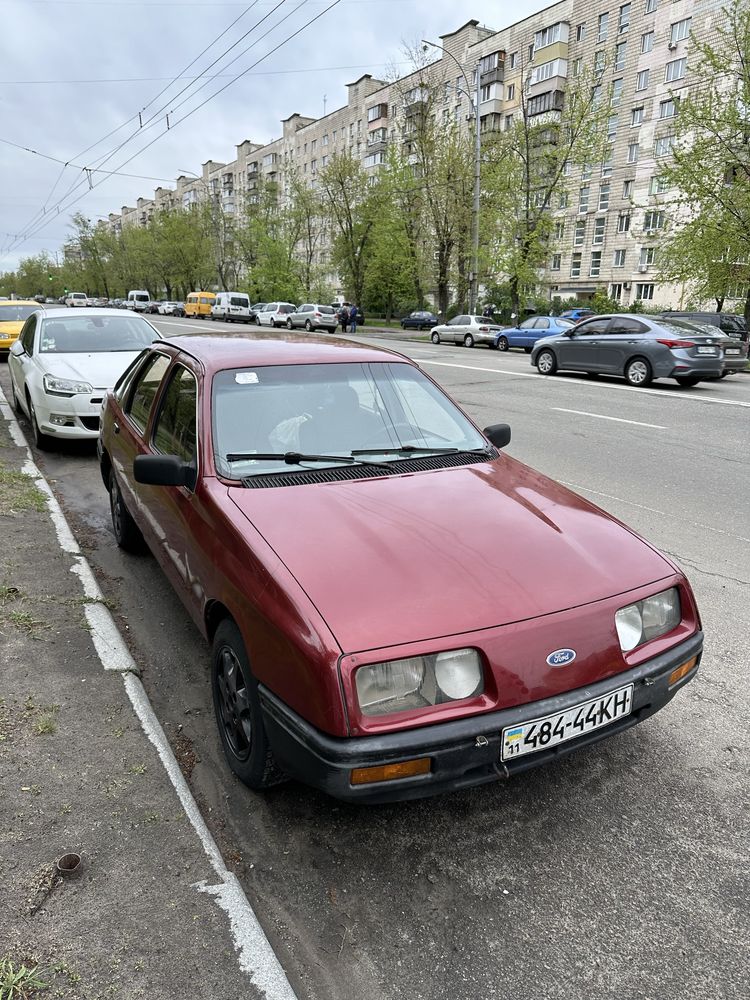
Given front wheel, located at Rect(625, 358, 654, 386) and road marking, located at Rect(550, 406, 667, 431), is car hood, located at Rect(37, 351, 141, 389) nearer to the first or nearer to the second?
road marking, located at Rect(550, 406, 667, 431)

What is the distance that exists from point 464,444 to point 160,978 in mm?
2504

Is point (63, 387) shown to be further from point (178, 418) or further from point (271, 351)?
point (271, 351)

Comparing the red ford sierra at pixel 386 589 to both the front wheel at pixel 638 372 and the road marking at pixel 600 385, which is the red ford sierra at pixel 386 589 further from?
the front wheel at pixel 638 372

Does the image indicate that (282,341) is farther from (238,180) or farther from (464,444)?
(238,180)

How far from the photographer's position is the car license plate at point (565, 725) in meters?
2.12

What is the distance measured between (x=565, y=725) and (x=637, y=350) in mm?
13909

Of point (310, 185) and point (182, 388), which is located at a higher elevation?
point (310, 185)

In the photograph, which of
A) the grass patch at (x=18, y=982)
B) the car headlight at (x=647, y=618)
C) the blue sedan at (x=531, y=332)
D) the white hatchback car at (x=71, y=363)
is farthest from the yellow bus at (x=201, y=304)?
the grass patch at (x=18, y=982)

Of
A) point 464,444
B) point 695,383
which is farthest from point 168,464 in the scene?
point 695,383

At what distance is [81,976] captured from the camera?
5.92 feet

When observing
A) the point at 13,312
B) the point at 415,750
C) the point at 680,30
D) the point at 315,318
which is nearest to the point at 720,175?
the point at 315,318

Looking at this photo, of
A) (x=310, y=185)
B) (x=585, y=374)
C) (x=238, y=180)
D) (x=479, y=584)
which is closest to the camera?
(x=479, y=584)

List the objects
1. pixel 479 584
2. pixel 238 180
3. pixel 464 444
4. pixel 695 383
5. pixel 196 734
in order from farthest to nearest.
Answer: pixel 238 180 < pixel 695 383 < pixel 464 444 < pixel 196 734 < pixel 479 584

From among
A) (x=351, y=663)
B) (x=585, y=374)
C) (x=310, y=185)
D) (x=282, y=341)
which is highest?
(x=310, y=185)
